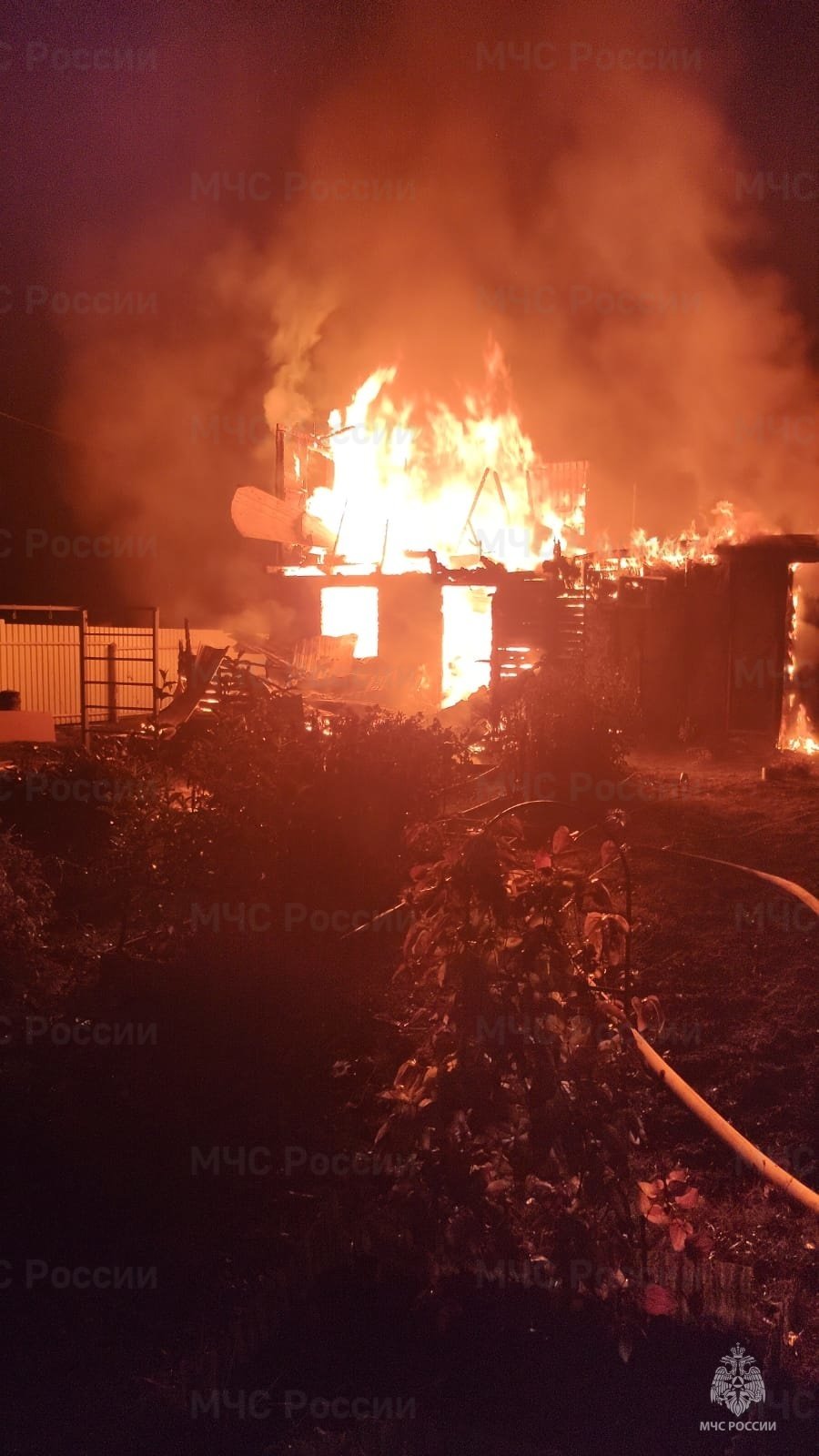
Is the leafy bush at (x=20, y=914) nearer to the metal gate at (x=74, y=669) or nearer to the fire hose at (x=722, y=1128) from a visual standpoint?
the fire hose at (x=722, y=1128)

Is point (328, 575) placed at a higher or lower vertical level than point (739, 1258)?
higher

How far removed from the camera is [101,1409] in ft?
10.2

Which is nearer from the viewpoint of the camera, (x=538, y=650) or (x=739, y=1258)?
(x=739, y=1258)

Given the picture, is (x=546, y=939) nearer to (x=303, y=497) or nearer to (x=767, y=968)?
(x=767, y=968)

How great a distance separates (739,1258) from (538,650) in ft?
53.1

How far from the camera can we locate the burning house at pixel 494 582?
17312 millimetres

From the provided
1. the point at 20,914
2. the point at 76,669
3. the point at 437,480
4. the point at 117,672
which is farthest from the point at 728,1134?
the point at 437,480

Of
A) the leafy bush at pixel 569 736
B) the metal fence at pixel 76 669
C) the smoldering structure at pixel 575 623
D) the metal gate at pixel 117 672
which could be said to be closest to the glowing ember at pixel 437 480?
the smoldering structure at pixel 575 623

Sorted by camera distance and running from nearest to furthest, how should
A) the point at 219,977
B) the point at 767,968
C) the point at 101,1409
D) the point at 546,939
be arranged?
the point at 101,1409 < the point at 546,939 < the point at 219,977 < the point at 767,968

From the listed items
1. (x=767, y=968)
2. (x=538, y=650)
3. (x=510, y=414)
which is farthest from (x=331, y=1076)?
(x=510, y=414)

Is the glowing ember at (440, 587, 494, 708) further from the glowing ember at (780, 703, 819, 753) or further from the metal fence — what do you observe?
the glowing ember at (780, 703, 819, 753)

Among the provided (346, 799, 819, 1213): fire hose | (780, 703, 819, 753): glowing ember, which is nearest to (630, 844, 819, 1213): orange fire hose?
(346, 799, 819, 1213): fire hose

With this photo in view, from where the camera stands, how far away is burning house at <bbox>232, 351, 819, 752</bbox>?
56.8 feet

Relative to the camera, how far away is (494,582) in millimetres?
20578
